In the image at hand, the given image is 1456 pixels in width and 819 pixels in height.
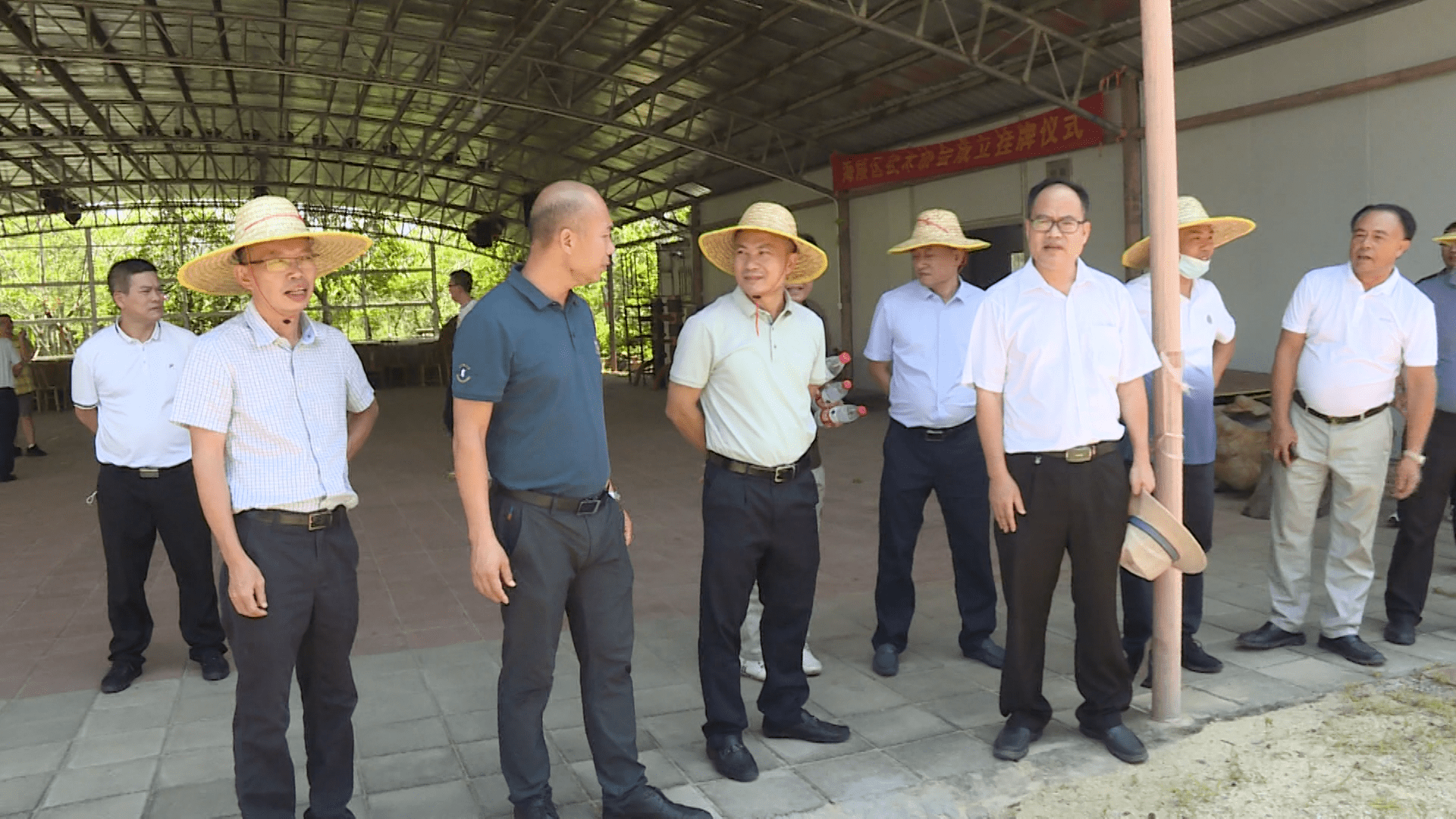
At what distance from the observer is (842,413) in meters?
3.36

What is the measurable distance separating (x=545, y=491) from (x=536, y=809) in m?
0.77

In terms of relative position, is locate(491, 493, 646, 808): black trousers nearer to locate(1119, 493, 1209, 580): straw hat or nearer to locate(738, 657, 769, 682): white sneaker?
locate(738, 657, 769, 682): white sneaker

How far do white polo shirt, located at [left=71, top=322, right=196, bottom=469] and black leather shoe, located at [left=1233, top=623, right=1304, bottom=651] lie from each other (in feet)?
12.8

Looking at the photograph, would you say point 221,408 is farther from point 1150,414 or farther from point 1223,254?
point 1223,254

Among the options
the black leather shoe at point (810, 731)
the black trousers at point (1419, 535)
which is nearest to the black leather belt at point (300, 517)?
the black leather shoe at point (810, 731)

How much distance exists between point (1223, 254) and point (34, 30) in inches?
546

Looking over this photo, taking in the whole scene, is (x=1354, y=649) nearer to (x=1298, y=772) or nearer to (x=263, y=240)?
(x=1298, y=772)

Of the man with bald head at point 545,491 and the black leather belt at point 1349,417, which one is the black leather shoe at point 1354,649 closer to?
the black leather belt at point 1349,417

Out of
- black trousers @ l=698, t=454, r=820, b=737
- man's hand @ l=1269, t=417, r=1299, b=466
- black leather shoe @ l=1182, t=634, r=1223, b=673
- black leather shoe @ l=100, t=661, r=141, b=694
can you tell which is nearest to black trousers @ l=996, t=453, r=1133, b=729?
black trousers @ l=698, t=454, r=820, b=737

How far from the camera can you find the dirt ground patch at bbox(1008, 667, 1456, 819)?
105 inches

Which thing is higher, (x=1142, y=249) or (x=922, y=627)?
(x=1142, y=249)

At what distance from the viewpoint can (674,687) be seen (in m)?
3.71

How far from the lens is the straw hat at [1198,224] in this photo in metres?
3.54

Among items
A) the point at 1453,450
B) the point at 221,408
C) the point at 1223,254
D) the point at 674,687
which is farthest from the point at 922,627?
the point at 1223,254
